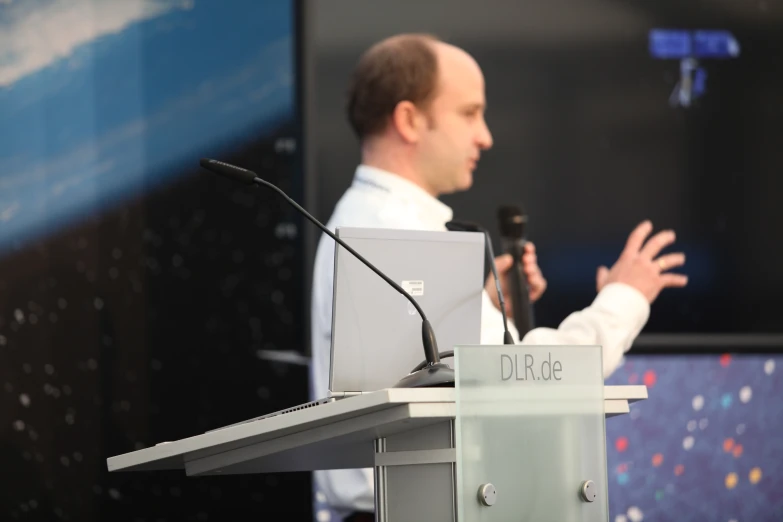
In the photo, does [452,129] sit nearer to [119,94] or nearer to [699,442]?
[119,94]

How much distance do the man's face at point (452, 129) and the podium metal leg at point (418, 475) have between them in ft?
4.62

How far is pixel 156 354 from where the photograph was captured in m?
3.33

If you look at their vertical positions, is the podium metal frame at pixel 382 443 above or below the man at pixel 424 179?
below

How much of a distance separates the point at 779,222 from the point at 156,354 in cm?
210

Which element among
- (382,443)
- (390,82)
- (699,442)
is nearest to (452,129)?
(390,82)

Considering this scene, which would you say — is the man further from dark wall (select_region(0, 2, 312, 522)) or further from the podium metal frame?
the podium metal frame

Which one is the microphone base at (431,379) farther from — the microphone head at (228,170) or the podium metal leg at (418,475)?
the microphone head at (228,170)

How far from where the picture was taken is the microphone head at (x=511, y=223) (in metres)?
3.06

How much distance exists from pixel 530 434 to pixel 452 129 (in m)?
1.59

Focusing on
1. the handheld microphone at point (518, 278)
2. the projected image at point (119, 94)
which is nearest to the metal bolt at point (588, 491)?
the handheld microphone at point (518, 278)

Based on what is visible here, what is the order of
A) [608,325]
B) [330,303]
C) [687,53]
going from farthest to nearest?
[687,53] → [608,325] → [330,303]

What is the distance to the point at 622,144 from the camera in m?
3.67

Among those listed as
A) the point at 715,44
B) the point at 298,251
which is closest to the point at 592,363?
the point at 298,251

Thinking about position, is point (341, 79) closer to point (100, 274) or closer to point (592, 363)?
point (100, 274)
